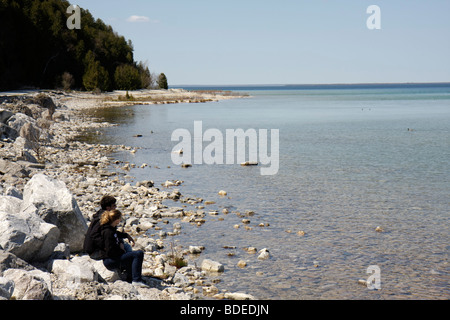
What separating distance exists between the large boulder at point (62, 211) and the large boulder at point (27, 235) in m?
0.64

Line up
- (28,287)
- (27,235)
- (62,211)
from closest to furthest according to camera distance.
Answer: (28,287) → (27,235) → (62,211)

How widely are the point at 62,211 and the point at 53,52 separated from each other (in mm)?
104661

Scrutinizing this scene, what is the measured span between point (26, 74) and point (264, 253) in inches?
3807

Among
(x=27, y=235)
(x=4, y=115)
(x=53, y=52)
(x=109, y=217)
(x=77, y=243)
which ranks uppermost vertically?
(x=53, y=52)

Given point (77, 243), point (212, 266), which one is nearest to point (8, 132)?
point (77, 243)

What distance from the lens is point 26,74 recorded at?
97.2 m

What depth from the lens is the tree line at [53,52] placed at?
89.5 metres

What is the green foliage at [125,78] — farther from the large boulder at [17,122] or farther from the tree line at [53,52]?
the large boulder at [17,122]

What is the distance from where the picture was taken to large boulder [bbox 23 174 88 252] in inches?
402

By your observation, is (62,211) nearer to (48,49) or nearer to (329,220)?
(329,220)

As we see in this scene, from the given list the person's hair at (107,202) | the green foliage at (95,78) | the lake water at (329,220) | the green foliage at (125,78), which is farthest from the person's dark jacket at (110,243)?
the green foliage at (125,78)

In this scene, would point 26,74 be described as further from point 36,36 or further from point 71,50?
point 71,50

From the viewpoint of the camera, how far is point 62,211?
10.4m

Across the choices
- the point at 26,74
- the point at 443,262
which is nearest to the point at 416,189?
the point at 443,262
